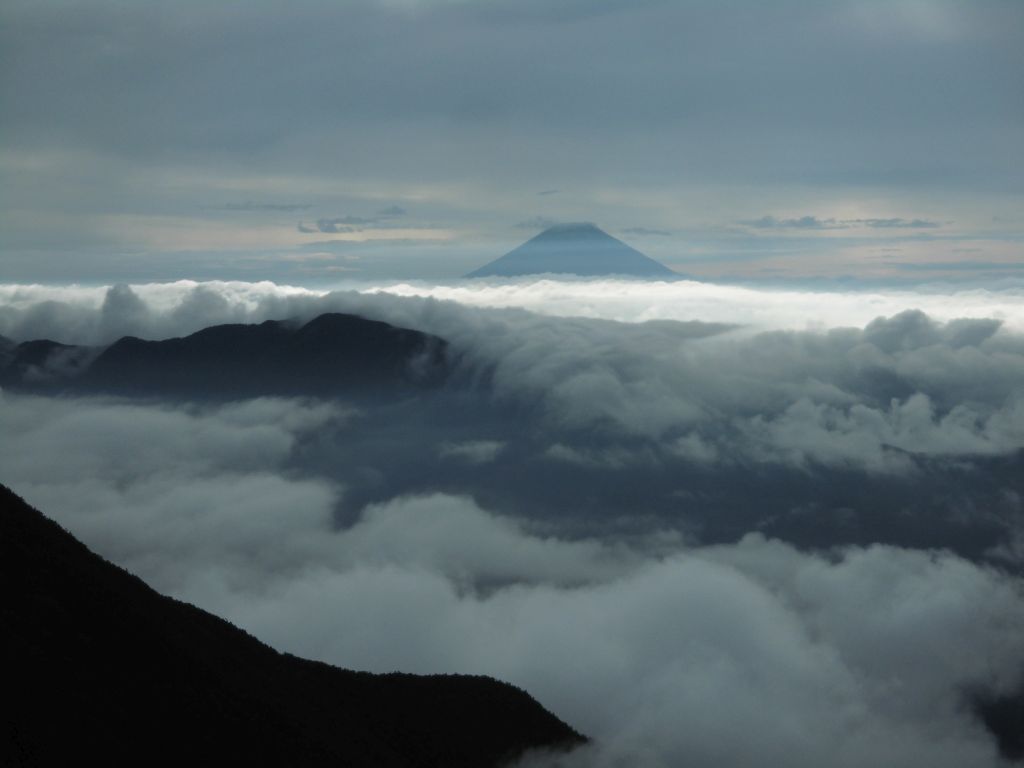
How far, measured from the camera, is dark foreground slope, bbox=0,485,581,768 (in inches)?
2328

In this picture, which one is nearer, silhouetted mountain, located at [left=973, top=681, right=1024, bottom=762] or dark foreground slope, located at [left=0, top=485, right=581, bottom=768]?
dark foreground slope, located at [left=0, top=485, right=581, bottom=768]

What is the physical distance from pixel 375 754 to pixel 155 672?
19.8m

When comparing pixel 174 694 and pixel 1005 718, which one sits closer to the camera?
pixel 174 694

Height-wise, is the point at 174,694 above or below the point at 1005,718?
above

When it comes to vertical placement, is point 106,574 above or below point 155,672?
above

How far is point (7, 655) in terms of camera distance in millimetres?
60875

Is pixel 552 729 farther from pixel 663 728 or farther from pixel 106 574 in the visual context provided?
pixel 663 728

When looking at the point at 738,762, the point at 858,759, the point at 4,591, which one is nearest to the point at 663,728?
the point at 738,762

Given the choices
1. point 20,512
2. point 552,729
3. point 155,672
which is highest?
point 20,512

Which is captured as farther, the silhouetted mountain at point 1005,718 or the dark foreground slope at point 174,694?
the silhouetted mountain at point 1005,718

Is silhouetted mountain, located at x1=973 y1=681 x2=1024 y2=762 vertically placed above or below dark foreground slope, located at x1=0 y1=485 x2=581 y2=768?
below

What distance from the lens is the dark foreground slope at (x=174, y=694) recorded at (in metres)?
59.1

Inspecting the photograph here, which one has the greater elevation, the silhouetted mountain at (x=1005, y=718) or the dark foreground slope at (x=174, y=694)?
the dark foreground slope at (x=174, y=694)

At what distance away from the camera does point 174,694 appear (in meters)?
66.8
